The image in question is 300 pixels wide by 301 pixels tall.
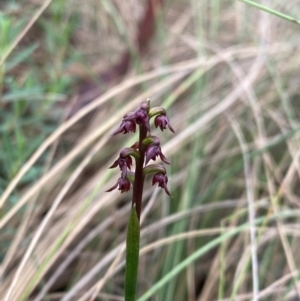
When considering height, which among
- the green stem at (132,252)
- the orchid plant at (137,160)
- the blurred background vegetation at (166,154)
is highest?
the blurred background vegetation at (166,154)

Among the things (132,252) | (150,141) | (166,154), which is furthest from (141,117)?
(166,154)

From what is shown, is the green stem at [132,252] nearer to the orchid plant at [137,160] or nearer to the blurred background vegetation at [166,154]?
the orchid plant at [137,160]

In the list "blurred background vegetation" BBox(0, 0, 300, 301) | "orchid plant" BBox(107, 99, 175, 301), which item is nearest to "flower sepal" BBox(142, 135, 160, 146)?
"orchid plant" BBox(107, 99, 175, 301)

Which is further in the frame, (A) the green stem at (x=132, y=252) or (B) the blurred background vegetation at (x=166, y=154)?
(B) the blurred background vegetation at (x=166, y=154)

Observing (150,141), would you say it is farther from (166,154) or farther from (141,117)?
(166,154)

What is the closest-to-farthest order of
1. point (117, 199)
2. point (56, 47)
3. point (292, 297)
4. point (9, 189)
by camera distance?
point (9, 189), point (292, 297), point (117, 199), point (56, 47)

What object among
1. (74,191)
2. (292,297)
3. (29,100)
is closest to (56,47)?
(29,100)

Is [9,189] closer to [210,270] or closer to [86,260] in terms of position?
[86,260]

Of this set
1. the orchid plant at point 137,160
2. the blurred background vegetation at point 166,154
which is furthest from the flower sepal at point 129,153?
the blurred background vegetation at point 166,154
